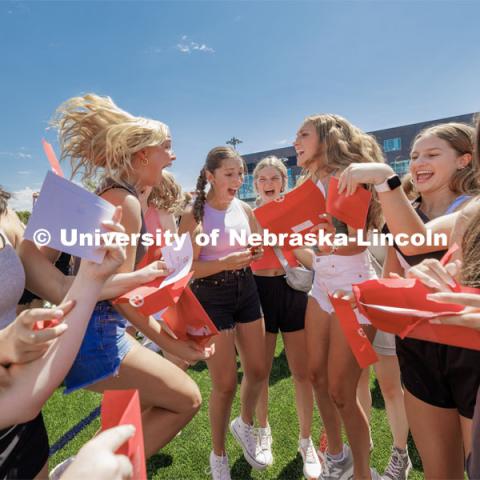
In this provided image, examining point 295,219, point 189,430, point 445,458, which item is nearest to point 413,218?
point 295,219

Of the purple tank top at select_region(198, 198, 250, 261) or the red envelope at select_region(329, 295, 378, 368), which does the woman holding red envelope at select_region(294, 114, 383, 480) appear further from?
the purple tank top at select_region(198, 198, 250, 261)

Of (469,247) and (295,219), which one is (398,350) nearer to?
(469,247)

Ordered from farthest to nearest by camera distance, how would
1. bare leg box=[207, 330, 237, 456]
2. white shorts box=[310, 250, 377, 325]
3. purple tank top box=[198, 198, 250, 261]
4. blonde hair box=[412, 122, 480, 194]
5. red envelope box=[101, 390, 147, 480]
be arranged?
purple tank top box=[198, 198, 250, 261], bare leg box=[207, 330, 237, 456], white shorts box=[310, 250, 377, 325], blonde hair box=[412, 122, 480, 194], red envelope box=[101, 390, 147, 480]

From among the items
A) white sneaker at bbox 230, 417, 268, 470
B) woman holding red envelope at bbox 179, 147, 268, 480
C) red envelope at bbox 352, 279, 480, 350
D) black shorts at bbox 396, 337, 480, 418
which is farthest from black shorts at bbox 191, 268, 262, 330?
red envelope at bbox 352, 279, 480, 350

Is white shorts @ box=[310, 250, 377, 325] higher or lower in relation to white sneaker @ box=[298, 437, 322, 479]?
higher

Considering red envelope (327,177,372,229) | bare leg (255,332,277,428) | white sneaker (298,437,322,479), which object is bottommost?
white sneaker (298,437,322,479)

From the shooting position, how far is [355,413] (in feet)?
7.02

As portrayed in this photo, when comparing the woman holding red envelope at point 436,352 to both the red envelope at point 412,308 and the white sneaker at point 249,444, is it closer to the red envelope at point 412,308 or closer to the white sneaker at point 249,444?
the red envelope at point 412,308

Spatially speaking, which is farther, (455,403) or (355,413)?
(355,413)

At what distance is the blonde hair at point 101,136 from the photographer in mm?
1808

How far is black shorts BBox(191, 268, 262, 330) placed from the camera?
2.54 m

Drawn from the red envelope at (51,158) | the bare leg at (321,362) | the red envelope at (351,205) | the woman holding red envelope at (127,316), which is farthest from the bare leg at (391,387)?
the red envelope at (51,158)

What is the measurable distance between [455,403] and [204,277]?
171cm

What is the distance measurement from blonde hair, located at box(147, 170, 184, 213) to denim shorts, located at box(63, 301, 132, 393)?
8.11 ft
